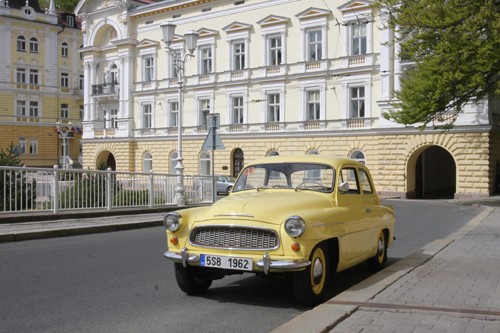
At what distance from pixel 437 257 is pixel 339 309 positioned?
4.38 metres

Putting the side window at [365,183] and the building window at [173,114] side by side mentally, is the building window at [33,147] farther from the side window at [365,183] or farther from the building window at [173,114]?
the side window at [365,183]

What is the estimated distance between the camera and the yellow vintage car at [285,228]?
6.43 meters

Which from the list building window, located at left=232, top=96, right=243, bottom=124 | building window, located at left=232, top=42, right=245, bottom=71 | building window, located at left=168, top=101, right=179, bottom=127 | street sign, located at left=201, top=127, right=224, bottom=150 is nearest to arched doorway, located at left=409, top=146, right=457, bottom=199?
building window, located at left=232, top=96, right=243, bottom=124

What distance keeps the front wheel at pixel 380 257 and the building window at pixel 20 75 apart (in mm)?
62956

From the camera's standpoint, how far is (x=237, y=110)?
45000 millimetres

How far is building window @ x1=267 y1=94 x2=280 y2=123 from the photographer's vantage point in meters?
42.8

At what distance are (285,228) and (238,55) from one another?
39.6m

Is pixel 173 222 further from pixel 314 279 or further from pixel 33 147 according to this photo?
Answer: pixel 33 147

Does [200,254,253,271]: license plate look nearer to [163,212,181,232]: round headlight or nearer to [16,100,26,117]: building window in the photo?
[163,212,181,232]: round headlight

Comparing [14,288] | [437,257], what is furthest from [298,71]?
[14,288]

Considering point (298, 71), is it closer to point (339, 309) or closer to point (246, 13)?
point (246, 13)

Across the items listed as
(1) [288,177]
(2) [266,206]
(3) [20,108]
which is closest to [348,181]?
(1) [288,177]

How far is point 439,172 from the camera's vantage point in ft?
147

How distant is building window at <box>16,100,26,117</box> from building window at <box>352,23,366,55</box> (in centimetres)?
4100
